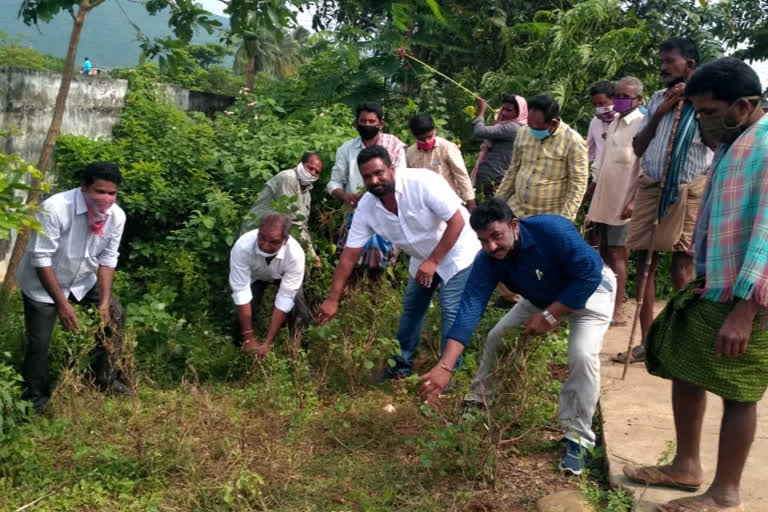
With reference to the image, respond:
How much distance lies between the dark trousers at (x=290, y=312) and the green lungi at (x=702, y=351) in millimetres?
3135

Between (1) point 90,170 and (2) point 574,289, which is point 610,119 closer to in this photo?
(2) point 574,289

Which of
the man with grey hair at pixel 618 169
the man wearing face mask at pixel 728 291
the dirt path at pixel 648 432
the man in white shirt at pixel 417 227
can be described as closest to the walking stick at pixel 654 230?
the dirt path at pixel 648 432

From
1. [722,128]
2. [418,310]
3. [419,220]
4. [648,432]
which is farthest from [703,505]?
[418,310]

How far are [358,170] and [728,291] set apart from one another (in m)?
3.77

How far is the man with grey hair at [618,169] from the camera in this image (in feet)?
18.7

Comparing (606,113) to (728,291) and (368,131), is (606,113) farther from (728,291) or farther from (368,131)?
(728,291)

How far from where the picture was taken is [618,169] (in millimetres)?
5762

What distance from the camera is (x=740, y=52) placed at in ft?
53.9

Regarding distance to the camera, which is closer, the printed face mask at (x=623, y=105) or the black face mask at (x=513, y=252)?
the black face mask at (x=513, y=252)

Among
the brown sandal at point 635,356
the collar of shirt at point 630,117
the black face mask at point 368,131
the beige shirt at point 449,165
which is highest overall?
the collar of shirt at point 630,117

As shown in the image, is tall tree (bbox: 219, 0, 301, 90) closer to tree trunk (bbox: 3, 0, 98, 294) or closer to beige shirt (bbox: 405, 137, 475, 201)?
tree trunk (bbox: 3, 0, 98, 294)

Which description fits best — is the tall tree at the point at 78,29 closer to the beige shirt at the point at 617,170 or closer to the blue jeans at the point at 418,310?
the blue jeans at the point at 418,310

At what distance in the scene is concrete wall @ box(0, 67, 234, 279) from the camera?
7.48 metres

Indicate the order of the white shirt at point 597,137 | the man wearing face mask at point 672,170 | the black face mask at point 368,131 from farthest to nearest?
the black face mask at point 368,131, the white shirt at point 597,137, the man wearing face mask at point 672,170
